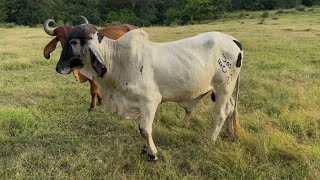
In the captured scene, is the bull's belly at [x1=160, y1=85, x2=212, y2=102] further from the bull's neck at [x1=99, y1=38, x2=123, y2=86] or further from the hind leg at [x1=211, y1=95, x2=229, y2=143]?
the bull's neck at [x1=99, y1=38, x2=123, y2=86]

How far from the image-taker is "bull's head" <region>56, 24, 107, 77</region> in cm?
424

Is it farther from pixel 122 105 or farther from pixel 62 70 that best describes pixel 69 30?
pixel 122 105

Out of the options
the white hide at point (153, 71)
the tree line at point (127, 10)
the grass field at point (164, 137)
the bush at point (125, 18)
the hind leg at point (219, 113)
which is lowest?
the bush at point (125, 18)

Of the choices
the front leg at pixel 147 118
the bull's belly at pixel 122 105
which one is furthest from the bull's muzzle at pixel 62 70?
the front leg at pixel 147 118

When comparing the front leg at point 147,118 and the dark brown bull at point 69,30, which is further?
the dark brown bull at point 69,30

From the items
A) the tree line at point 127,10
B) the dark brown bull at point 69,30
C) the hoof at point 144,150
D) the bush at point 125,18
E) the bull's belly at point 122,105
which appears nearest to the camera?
the bull's belly at point 122,105

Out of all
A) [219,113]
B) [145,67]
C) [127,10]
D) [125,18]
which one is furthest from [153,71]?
[127,10]

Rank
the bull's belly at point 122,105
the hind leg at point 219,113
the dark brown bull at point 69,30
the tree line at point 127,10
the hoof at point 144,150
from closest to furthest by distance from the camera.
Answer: the bull's belly at point 122,105 → the hoof at point 144,150 → the hind leg at point 219,113 → the dark brown bull at point 69,30 → the tree line at point 127,10

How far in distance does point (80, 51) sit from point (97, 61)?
0.68 feet

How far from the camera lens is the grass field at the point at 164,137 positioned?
14.4 ft

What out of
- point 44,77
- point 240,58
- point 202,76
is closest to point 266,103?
point 240,58

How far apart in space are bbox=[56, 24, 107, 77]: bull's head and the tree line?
37.4m

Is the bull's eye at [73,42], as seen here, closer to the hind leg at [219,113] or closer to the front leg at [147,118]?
the front leg at [147,118]

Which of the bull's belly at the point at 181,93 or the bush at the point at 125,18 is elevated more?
the bull's belly at the point at 181,93
